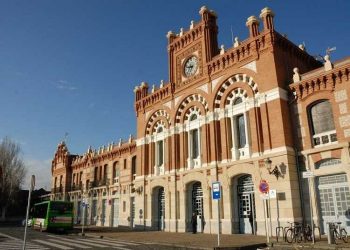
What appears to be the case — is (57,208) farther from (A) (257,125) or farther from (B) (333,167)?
(B) (333,167)

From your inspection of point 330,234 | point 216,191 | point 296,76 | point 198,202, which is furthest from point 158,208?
point 330,234

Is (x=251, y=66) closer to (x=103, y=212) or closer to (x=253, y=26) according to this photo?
(x=253, y=26)

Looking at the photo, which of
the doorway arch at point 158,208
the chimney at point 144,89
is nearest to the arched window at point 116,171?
the doorway arch at point 158,208

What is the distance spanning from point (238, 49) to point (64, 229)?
20682 mm

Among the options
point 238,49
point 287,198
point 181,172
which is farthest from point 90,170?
point 287,198

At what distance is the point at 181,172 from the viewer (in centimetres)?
2675

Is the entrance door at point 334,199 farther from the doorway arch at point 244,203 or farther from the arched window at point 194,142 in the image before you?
the arched window at point 194,142

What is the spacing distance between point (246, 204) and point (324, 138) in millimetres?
6723

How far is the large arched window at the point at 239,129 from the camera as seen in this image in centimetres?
2259

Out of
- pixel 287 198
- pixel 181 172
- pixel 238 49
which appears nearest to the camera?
pixel 287 198

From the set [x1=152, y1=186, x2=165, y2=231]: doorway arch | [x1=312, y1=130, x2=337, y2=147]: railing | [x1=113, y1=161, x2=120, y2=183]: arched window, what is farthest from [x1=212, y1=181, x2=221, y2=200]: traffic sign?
[x1=113, y1=161, x2=120, y2=183]: arched window

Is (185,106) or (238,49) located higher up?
(238,49)

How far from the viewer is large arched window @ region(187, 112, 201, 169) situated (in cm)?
2617

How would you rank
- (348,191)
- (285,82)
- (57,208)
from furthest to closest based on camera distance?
(57,208) < (285,82) < (348,191)
